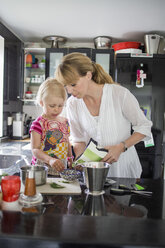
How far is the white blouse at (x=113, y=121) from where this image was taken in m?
1.48

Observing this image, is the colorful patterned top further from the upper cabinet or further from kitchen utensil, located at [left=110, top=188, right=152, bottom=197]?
the upper cabinet

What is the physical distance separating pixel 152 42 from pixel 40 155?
8.36ft

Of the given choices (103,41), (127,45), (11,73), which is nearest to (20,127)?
(11,73)

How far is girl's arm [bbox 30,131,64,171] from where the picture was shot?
1.23m

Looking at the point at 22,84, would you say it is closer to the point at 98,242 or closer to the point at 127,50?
the point at 127,50

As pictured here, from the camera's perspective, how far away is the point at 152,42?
3.27m

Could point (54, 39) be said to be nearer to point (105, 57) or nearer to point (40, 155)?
point (105, 57)

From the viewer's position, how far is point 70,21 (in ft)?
10.1

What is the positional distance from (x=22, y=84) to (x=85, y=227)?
3.28 meters

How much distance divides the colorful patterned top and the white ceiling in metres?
1.56

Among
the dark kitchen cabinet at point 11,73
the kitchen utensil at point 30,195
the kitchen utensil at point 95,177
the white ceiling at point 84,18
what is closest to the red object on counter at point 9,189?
the kitchen utensil at point 30,195

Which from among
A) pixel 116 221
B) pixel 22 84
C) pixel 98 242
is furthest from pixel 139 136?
pixel 22 84

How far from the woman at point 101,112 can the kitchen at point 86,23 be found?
1436 millimetres

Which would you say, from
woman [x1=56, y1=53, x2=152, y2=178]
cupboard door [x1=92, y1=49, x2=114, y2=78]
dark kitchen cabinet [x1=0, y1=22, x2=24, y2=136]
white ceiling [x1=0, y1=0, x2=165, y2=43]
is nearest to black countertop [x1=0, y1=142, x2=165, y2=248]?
woman [x1=56, y1=53, x2=152, y2=178]
